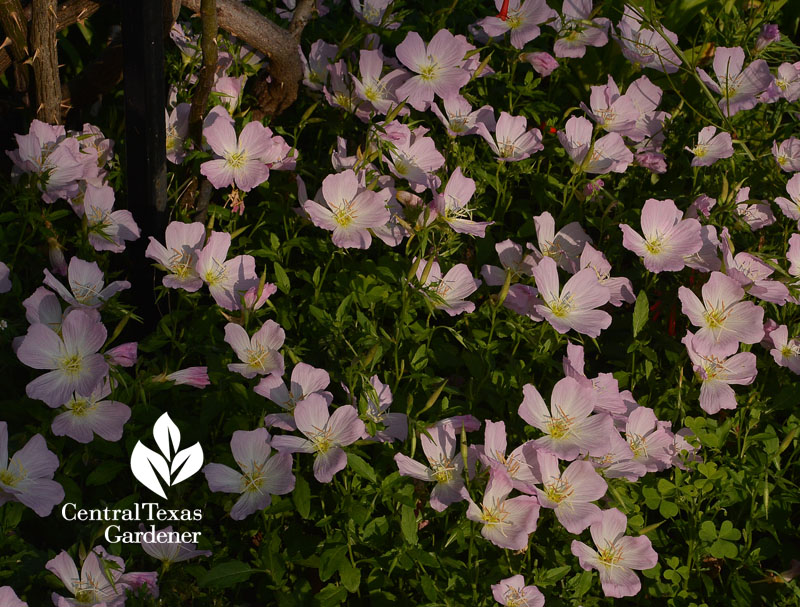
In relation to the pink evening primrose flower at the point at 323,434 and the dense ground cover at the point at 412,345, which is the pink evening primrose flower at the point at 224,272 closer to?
the dense ground cover at the point at 412,345

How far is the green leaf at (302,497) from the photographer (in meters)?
1.41

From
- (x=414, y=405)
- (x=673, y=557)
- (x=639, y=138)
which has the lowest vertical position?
(x=673, y=557)

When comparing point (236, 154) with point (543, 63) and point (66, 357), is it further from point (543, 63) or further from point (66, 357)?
point (543, 63)

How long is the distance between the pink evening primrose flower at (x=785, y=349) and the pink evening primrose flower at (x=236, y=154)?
1151 millimetres

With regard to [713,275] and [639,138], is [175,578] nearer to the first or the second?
[713,275]

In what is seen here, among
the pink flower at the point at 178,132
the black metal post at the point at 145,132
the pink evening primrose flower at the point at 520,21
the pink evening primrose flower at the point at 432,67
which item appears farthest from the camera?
the pink evening primrose flower at the point at 520,21

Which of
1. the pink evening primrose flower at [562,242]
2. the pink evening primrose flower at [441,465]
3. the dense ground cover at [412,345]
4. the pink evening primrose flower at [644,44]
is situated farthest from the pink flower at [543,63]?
the pink evening primrose flower at [441,465]

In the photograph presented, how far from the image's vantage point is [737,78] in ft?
7.35

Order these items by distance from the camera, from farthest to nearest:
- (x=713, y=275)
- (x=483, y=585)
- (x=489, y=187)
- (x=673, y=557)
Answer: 1. (x=489, y=187)
2. (x=713, y=275)
3. (x=673, y=557)
4. (x=483, y=585)

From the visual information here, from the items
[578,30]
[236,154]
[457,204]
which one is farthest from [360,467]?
[578,30]

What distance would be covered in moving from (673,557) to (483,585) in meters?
0.40

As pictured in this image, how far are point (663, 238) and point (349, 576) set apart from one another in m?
0.98

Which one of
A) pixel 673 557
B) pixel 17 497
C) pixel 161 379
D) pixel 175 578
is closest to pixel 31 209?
pixel 161 379

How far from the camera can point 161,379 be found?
1.49m
